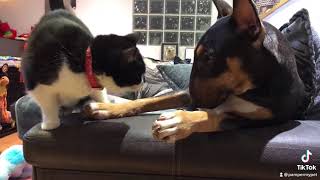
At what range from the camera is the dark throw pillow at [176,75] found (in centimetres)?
152

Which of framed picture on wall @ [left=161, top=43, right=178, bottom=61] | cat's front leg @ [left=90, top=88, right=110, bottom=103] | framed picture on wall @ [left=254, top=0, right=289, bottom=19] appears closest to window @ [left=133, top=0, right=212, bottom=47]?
framed picture on wall @ [left=161, top=43, right=178, bottom=61]

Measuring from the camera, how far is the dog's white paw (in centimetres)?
74

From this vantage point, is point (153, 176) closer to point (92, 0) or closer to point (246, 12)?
point (246, 12)

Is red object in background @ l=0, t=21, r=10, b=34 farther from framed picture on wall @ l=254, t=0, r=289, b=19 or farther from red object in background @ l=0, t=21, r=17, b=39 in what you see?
framed picture on wall @ l=254, t=0, r=289, b=19

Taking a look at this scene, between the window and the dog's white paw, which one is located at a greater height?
the window

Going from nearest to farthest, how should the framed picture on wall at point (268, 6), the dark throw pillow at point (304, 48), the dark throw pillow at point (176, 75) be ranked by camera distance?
the dark throw pillow at point (304, 48)
the dark throw pillow at point (176, 75)
the framed picture on wall at point (268, 6)

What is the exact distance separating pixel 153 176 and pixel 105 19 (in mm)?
3710

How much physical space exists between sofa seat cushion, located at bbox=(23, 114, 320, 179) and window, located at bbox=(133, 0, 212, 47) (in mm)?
3237

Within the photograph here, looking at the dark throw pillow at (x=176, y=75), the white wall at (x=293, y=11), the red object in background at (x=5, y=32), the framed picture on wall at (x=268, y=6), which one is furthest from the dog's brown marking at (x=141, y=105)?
the red object in background at (x=5, y=32)

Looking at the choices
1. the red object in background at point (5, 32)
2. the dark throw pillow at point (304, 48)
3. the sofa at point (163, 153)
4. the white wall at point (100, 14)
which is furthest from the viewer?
the white wall at point (100, 14)

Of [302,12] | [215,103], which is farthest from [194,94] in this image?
[302,12]

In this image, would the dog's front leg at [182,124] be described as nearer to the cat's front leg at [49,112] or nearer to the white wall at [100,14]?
the cat's front leg at [49,112]

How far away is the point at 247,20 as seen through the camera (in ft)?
2.66

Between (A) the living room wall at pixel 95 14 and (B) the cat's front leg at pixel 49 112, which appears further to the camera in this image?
(A) the living room wall at pixel 95 14
